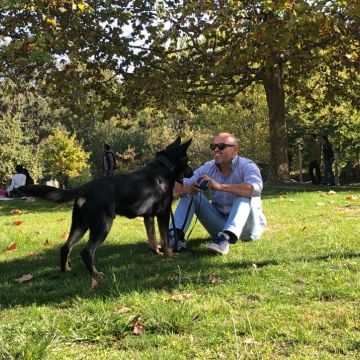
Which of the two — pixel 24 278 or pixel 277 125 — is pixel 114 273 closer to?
pixel 24 278

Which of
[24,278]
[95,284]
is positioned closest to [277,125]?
[24,278]

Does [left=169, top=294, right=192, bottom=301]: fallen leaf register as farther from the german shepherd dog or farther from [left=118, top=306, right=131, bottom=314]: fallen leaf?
the german shepherd dog

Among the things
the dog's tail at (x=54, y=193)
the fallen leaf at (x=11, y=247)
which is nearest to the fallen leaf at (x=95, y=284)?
the dog's tail at (x=54, y=193)

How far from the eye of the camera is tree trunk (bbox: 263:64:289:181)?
16.0m

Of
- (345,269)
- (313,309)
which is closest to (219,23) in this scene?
(345,269)

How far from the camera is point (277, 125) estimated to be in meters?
16.2

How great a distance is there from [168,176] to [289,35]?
248 centimetres

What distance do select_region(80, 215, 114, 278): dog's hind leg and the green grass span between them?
0.46 ft

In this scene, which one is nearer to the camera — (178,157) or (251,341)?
(251,341)

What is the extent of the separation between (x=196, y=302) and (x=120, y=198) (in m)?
1.56

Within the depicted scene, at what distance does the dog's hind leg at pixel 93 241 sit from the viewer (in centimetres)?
429

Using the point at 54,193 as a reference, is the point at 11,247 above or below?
below

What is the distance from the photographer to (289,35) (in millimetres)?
6090

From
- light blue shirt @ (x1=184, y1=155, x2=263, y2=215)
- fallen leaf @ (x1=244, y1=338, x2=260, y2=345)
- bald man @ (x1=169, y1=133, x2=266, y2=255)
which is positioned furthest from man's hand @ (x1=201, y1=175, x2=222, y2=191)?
fallen leaf @ (x1=244, y1=338, x2=260, y2=345)
